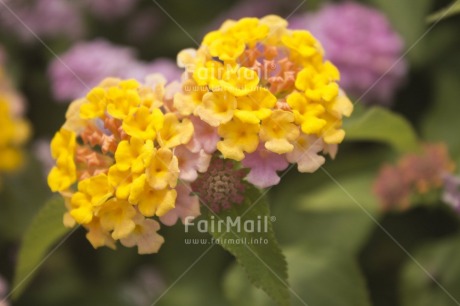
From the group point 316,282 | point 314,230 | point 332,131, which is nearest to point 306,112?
point 332,131

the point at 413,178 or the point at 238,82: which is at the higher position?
the point at 238,82

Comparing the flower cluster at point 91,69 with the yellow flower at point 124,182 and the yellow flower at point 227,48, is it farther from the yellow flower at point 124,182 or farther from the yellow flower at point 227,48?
the yellow flower at point 124,182

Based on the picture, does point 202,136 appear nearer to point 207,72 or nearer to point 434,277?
point 207,72

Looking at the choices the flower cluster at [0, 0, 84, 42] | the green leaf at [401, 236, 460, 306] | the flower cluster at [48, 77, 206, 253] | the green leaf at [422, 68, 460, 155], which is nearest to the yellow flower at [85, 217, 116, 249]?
the flower cluster at [48, 77, 206, 253]

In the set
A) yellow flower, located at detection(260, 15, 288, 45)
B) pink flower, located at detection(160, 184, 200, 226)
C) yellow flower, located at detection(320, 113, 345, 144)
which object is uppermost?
yellow flower, located at detection(260, 15, 288, 45)

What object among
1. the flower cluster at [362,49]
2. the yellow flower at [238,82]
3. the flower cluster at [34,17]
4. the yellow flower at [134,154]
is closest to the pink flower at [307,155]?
the yellow flower at [238,82]

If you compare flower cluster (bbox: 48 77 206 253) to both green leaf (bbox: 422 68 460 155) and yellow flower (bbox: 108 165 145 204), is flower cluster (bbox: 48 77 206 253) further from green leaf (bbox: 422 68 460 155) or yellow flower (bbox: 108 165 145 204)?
green leaf (bbox: 422 68 460 155)

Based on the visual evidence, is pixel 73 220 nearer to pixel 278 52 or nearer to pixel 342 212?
pixel 278 52
